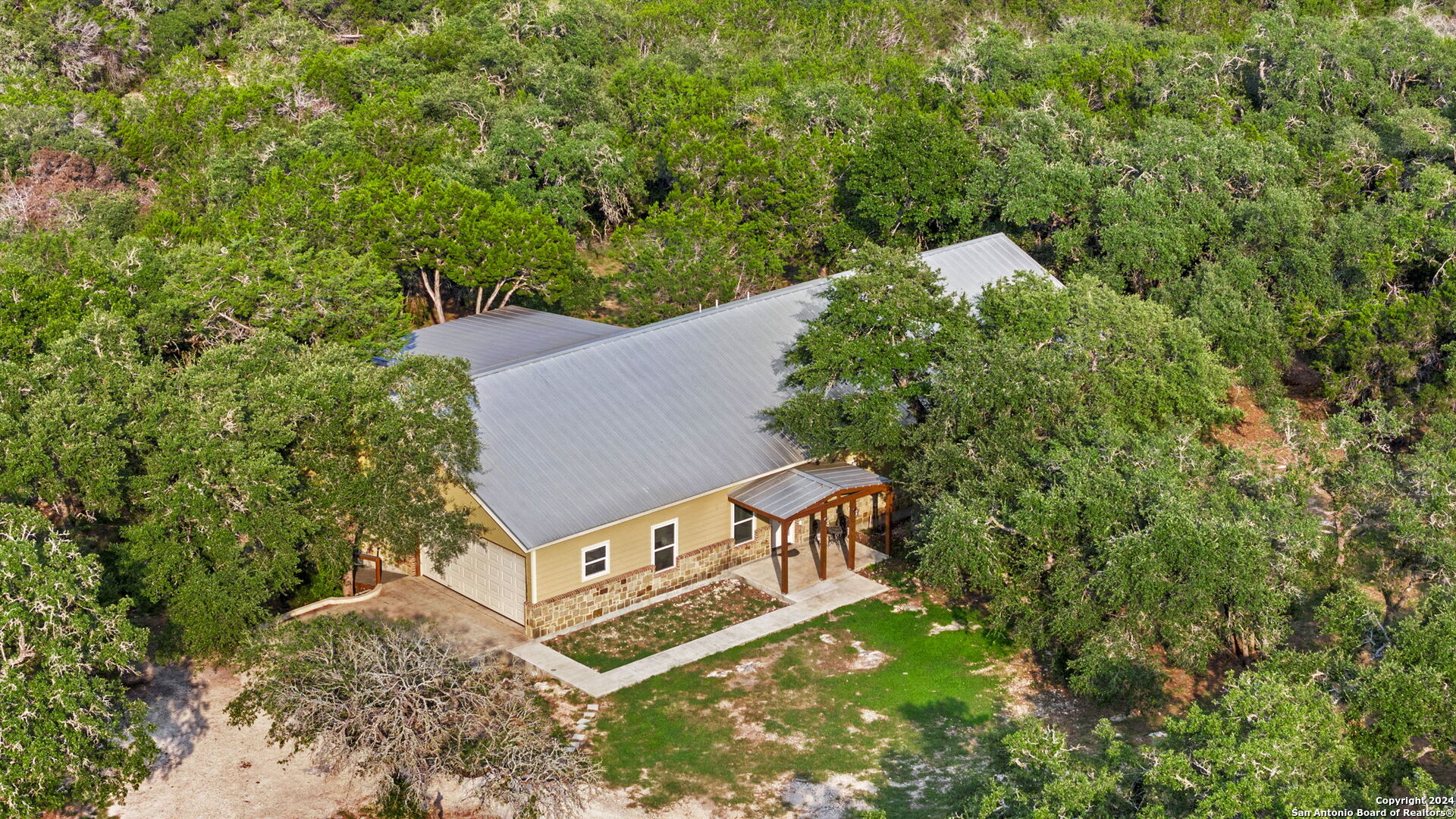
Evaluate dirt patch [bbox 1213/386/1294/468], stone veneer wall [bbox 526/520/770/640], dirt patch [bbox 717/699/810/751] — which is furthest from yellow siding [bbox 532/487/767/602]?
dirt patch [bbox 1213/386/1294/468]

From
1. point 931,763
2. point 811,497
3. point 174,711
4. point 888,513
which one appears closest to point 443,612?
point 174,711

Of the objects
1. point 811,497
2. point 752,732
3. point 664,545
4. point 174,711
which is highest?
point 811,497

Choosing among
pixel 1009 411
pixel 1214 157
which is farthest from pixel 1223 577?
pixel 1214 157

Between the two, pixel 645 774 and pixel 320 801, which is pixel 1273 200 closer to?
pixel 645 774

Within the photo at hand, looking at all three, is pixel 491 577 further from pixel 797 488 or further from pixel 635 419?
pixel 797 488

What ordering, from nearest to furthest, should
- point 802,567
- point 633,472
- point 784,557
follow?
point 633,472 < point 784,557 < point 802,567

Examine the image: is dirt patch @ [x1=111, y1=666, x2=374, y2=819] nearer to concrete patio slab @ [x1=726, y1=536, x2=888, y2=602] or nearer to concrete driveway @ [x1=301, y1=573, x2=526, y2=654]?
concrete driveway @ [x1=301, y1=573, x2=526, y2=654]
